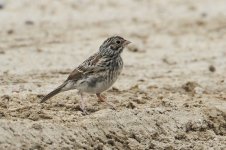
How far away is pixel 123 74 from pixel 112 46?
9.06 ft

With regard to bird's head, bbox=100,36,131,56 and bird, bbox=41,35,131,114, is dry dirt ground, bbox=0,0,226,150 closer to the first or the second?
bird, bbox=41,35,131,114

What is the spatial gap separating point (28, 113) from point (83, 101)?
0.98 m

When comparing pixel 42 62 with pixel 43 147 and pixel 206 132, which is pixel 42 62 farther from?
pixel 43 147

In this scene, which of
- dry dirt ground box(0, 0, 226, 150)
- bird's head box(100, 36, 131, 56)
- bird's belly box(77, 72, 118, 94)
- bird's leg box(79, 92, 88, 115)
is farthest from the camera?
bird's head box(100, 36, 131, 56)

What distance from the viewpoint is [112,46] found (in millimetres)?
11008

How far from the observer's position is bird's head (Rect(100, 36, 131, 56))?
10.9 meters

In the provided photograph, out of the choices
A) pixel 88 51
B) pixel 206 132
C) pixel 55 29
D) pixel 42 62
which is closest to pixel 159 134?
pixel 206 132

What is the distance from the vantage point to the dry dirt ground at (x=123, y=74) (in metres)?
9.60

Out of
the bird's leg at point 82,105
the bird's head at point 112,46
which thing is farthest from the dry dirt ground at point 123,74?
the bird's head at point 112,46

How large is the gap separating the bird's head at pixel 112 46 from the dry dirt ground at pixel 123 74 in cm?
65

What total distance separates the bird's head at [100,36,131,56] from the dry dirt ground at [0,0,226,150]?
2.13 ft

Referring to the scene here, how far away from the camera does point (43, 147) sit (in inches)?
353

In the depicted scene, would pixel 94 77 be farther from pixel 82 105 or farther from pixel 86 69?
pixel 82 105

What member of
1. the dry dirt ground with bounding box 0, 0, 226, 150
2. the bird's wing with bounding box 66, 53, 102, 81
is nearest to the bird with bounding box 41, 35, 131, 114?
the bird's wing with bounding box 66, 53, 102, 81
